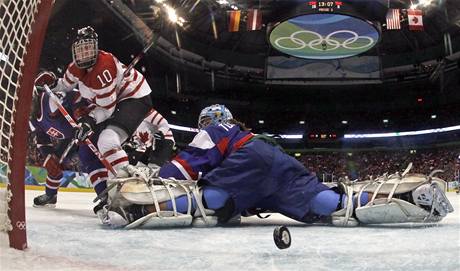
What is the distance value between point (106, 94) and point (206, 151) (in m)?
0.72

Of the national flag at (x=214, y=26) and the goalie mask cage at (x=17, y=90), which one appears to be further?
the national flag at (x=214, y=26)

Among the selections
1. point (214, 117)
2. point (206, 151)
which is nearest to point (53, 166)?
point (214, 117)

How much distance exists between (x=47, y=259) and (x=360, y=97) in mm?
15387

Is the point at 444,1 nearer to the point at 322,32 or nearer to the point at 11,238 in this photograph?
the point at 322,32

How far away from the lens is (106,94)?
6.91 feet

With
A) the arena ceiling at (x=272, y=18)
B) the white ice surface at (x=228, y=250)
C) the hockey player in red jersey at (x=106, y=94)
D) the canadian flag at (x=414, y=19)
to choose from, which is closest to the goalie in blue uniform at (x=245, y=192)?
the white ice surface at (x=228, y=250)

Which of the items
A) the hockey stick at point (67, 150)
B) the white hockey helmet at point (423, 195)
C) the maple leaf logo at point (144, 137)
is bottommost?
the white hockey helmet at point (423, 195)

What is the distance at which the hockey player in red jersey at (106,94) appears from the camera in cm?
207

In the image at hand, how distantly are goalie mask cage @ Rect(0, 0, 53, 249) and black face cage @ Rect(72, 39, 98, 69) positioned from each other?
1236mm

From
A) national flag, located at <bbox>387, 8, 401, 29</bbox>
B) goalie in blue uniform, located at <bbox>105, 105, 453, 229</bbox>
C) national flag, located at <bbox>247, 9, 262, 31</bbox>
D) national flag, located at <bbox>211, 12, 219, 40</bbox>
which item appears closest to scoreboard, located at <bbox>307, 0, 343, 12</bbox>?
national flag, located at <bbox>247, 9, 262, 31</bbox>

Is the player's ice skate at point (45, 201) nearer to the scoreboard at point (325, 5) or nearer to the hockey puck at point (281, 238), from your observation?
the hockey puck at point (281, 238)

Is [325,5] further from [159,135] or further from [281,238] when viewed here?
[281,238]

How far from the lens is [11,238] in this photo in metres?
0.80

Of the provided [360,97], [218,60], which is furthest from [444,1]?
[218,60]
